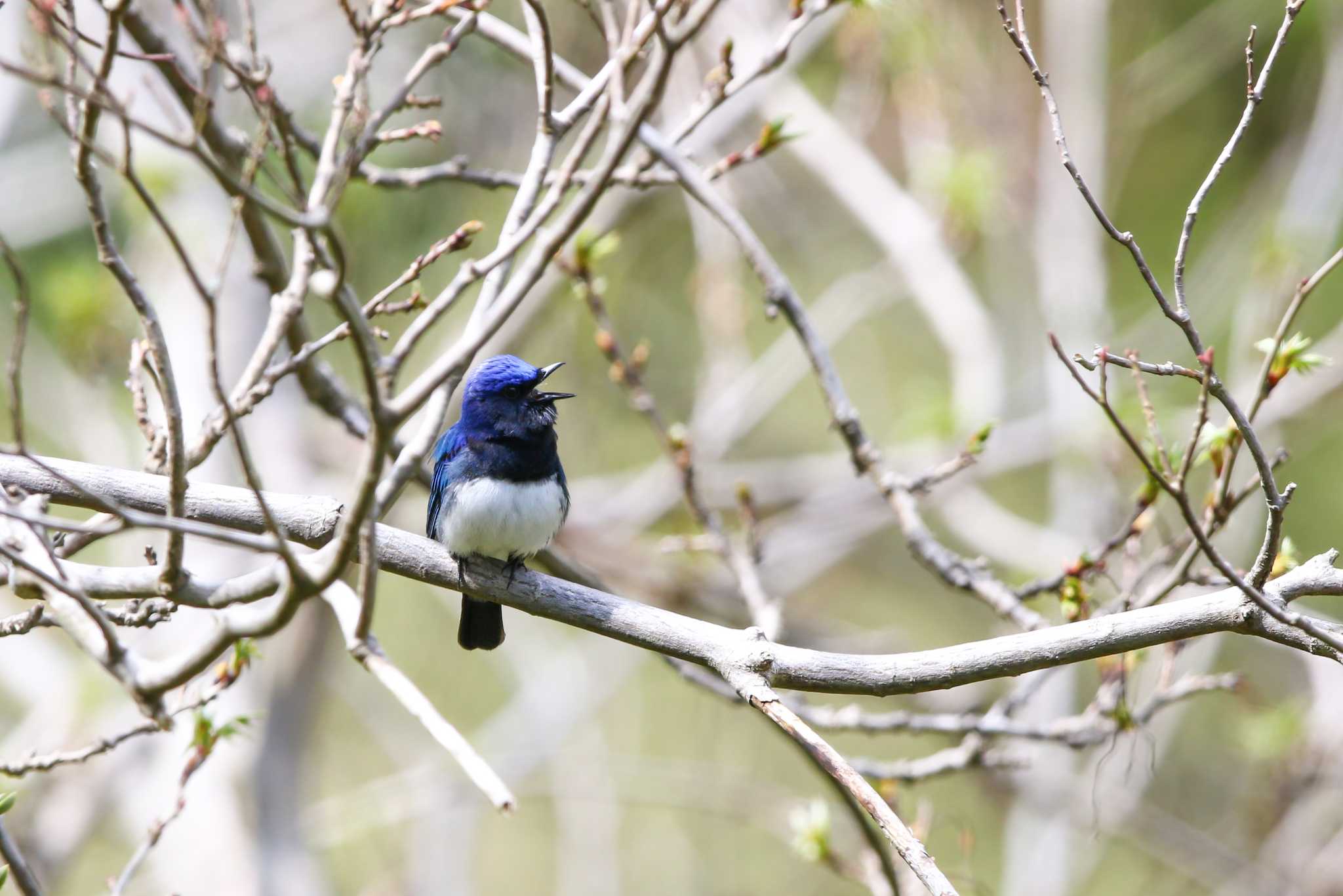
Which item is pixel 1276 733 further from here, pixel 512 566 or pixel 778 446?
pixel 778 446

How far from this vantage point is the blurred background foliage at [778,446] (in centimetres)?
702

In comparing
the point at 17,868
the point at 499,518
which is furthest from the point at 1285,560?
the point at 17,868

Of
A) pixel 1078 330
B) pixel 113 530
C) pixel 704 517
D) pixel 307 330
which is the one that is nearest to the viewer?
pixel 113 530

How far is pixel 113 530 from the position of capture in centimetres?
220

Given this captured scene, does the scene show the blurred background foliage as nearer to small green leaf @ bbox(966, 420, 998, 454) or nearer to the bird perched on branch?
the bird perched on branch

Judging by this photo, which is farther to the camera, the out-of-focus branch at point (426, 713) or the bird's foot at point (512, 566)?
the bird's foot at point (512, 566)

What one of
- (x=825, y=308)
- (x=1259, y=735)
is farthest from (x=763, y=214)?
(x=1259, y=735)

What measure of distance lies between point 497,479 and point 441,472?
44cm

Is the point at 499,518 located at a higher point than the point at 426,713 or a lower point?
higher

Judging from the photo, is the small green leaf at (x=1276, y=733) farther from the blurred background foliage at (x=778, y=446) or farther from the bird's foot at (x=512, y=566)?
the bird's foot at (x=512, y=566)

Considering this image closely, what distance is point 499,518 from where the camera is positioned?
12.4ft

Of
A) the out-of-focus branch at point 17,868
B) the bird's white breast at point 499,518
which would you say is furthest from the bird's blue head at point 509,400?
the out-of-focus branch at point 17,868

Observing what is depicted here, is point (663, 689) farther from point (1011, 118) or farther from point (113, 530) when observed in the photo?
point (113, 530)

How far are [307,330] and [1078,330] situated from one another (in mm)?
5447
